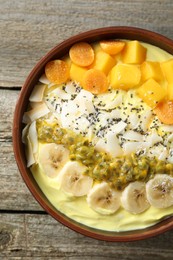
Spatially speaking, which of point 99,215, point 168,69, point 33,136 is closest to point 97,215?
point 99,215

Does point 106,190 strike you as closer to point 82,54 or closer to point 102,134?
point 102,134

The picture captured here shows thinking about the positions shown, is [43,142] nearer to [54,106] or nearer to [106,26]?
[54,106]

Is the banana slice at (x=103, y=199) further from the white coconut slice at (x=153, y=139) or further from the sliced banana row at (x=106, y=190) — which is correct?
the white coconut slice at (x=153, y=139)

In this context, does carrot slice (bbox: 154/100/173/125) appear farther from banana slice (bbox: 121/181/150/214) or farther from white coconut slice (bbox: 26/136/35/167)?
white coconut slice (bbox: 26/136/35/167)

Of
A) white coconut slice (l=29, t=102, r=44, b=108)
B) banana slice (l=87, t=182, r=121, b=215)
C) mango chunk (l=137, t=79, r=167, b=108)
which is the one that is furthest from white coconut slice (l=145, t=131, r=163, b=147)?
white coconut slice (l=29, t=102, r=44, b=108)

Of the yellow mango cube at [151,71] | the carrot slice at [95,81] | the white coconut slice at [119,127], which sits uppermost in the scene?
the yellow mango cube at [151,71]

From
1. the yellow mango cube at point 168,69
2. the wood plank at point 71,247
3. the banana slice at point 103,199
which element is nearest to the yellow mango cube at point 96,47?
the yellow mango cube at point 168,69
